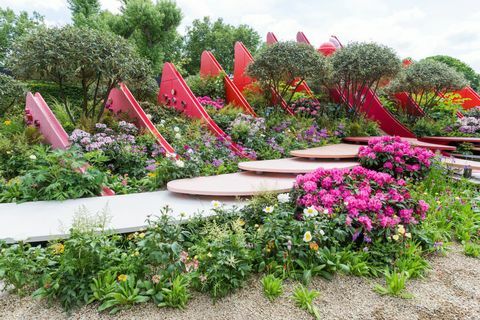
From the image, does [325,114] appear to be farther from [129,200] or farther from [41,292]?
[41,292]

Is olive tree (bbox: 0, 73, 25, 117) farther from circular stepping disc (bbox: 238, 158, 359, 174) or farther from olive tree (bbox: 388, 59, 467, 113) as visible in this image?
olive tree (bbox: 388, 59, 467, 113)

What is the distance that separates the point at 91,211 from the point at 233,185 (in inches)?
65.3

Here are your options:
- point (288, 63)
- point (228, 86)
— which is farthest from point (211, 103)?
point (288, 63)

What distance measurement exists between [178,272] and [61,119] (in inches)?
217

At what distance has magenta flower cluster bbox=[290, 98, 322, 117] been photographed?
883 cm

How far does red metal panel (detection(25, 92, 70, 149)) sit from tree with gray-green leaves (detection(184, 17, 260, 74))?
2045 centimetres

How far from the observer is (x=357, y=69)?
7773 millimetres

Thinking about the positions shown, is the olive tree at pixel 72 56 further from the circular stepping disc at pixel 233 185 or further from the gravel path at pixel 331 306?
the gravel path at pixel 331 306

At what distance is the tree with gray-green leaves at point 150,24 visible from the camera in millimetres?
17500

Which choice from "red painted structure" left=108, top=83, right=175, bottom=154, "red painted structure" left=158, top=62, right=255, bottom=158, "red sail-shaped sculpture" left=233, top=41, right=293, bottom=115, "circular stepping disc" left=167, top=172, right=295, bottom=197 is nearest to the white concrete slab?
"circular stepping disc" left=167, top=172, right=295, bottom=197

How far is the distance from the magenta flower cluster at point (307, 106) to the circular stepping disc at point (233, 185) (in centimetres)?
447

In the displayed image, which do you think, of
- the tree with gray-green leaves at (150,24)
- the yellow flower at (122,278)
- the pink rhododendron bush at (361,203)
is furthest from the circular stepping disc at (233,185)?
the tree with gray-green leaves at (150,24)

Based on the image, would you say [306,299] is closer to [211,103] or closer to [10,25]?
[211,103]

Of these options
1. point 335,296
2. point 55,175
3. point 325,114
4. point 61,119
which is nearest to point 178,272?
point 335,296
